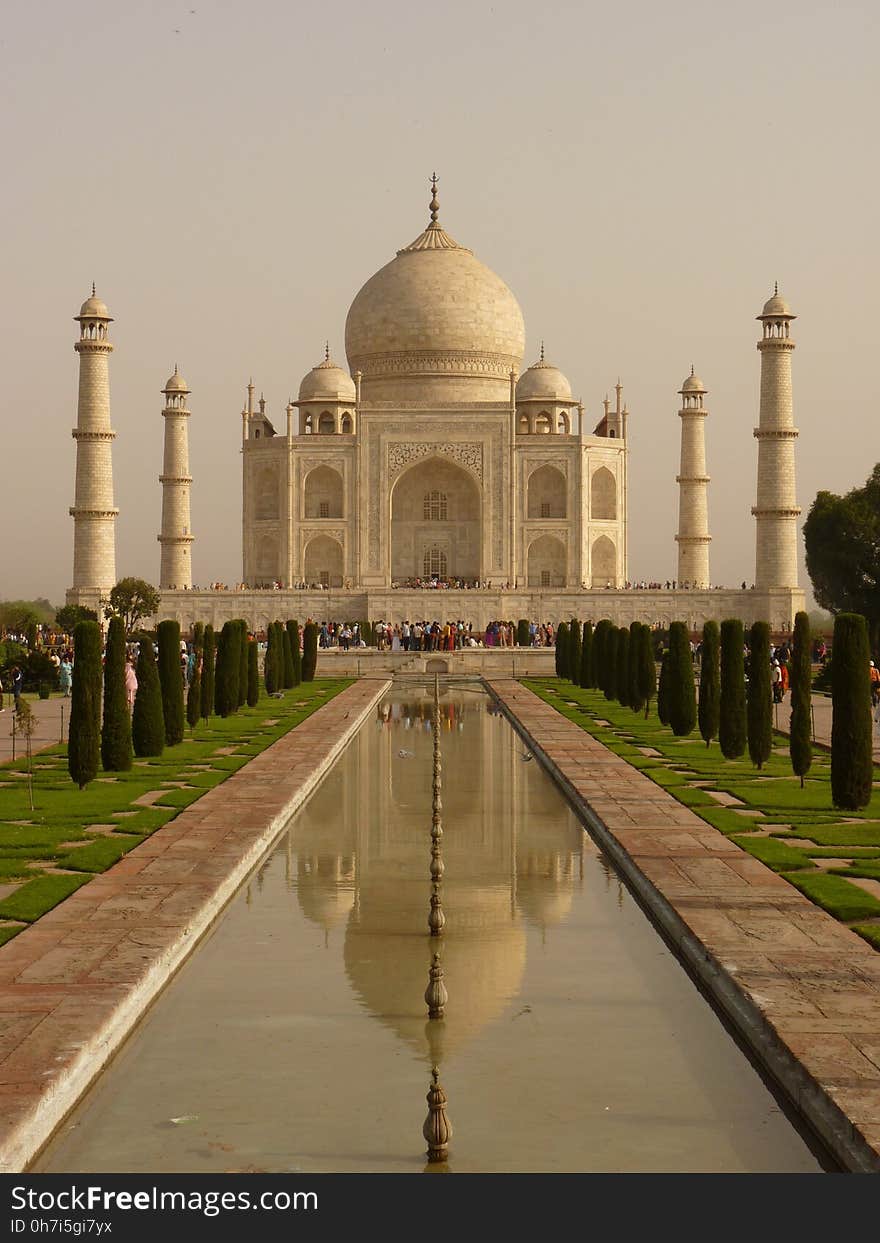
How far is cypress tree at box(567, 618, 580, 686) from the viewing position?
2797 centimetres

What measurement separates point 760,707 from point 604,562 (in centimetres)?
3070

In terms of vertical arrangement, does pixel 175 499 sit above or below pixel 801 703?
above

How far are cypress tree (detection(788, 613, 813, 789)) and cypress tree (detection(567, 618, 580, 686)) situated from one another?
1441 cm

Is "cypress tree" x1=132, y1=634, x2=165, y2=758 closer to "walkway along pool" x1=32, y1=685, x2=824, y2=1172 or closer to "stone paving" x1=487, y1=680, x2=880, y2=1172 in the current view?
"stone paving" x1=487, y1=680, x2=880, y2=1172

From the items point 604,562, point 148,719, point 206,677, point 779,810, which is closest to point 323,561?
point 604,562

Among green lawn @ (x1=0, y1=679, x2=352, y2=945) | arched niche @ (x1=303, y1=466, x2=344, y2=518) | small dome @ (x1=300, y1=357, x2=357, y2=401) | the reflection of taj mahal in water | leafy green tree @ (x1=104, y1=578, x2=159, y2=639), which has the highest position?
small dome @ (x1=300, y1=357, x2=357, y2=401)

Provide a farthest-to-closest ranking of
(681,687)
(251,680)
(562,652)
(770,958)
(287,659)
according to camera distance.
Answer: (562,652), (287,659), (251,680), (681,687), (770,958)

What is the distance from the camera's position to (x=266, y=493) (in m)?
44.2

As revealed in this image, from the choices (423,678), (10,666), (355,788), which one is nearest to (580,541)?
(423,678)

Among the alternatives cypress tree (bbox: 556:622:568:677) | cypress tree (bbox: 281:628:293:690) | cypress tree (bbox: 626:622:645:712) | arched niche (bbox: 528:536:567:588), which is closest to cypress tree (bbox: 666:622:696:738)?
cypress tree (bbox: 626:622:645:712)

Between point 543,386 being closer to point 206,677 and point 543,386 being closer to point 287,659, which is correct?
point 287,659

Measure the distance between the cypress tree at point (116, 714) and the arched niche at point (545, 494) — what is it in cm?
3108

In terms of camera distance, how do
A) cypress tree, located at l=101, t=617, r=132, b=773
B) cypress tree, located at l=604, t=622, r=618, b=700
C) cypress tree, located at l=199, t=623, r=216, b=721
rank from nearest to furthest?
1. cypress tree, located at l=101, t=617, r=132, b=773
2. cypress tree, located at l=199, t=623, r=216, b=721
3. cypress tree, located at l=604, t=622, r=618, b=700

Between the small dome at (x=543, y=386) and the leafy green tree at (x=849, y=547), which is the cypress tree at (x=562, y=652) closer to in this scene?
the leafy green tree at (x=849, y=547)
